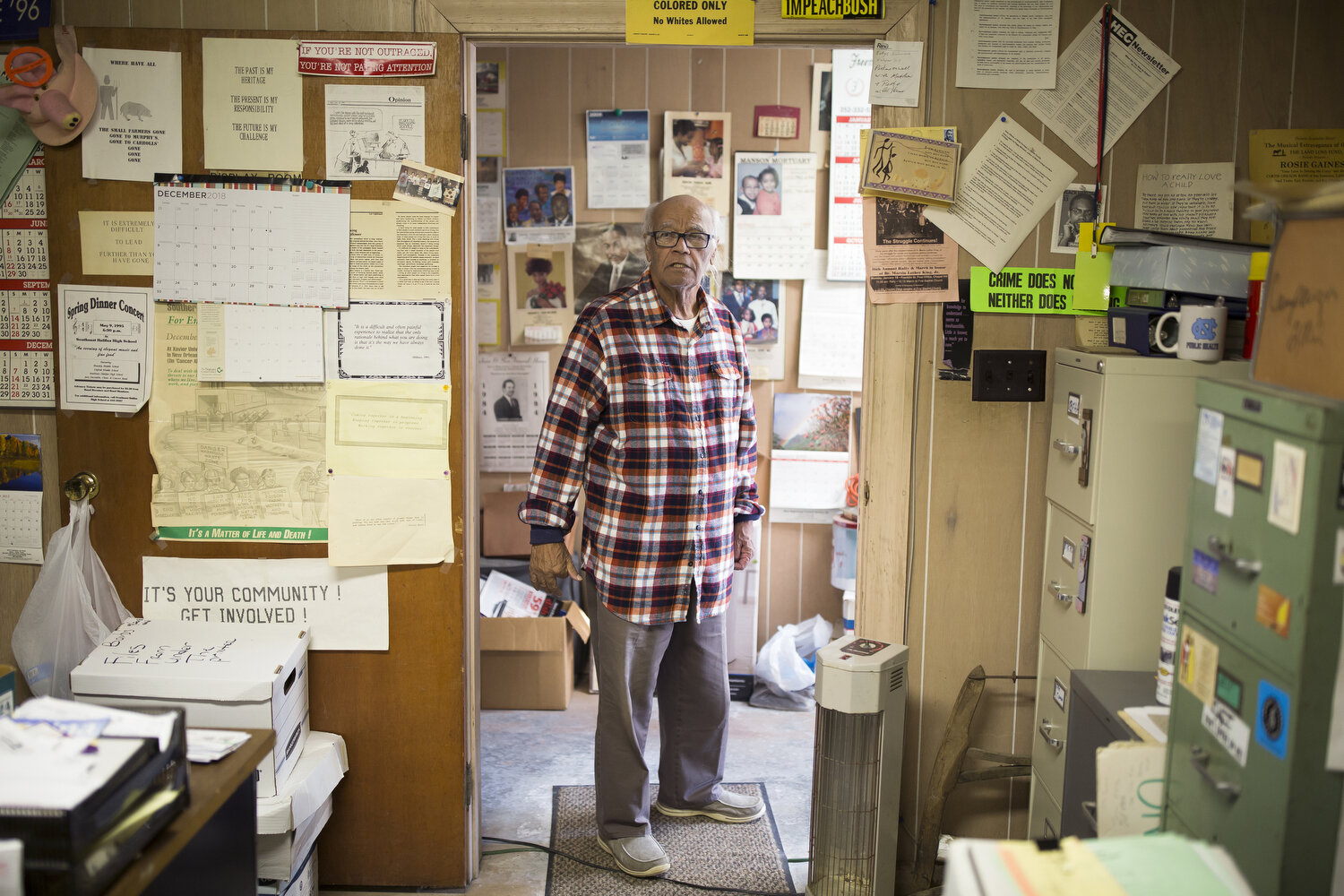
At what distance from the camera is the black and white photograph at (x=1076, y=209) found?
224 cm

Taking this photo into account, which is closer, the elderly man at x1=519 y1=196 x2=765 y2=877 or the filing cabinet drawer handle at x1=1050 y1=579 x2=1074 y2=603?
the filing cabinet drawer handle at x1=1050 y1=579 x2=1074 y2=603

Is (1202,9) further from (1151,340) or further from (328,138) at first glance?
(328,138)

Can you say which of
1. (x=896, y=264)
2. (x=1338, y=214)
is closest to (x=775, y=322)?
(x=896, y=264)

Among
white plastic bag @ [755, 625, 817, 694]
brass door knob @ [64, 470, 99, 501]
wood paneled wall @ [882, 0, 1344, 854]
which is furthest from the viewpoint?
white plastic bag @ [755, 625, 817, 694]

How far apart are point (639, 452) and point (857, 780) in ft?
2.87

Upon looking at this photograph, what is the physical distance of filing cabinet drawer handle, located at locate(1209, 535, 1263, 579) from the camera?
3.95 ft

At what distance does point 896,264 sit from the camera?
2277 mm

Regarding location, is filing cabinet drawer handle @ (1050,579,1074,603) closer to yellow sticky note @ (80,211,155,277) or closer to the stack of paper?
the stack of paper

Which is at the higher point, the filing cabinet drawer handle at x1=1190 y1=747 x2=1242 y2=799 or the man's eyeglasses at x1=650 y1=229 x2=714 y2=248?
the man's eyeglasses at x1=650 y1=229 x2=714 y2=248

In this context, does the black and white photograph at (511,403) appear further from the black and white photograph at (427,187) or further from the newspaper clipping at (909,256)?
the newspaper clipping at (909,256)

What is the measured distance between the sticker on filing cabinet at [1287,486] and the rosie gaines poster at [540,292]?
2813mm

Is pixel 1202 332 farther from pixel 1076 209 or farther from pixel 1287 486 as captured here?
pixel 1287 486

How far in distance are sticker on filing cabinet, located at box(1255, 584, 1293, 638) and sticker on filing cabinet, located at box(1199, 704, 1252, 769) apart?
13 cm

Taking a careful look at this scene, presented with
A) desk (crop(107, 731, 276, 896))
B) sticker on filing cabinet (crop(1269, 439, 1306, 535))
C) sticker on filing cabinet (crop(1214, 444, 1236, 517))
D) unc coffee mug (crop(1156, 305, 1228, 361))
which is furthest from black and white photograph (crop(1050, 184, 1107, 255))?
desk (crop(107, 731, 276, 896))
